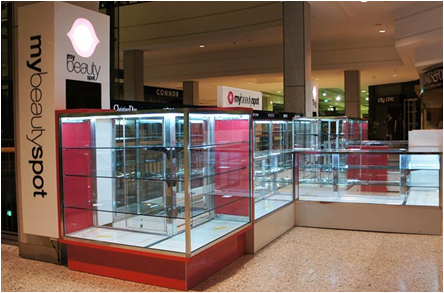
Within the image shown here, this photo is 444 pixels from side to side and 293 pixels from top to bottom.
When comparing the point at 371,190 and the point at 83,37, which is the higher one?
the point at 83,37

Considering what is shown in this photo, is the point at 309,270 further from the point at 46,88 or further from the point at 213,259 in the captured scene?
the point at 46,88

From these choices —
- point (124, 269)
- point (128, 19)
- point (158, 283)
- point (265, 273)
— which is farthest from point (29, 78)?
point (128, 19)

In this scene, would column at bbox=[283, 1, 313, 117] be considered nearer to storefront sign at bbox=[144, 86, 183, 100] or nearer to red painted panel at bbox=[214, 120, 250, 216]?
red painted panel at bbox=[214, 120, 250, 216]

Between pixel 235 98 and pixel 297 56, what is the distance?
479 centimetres

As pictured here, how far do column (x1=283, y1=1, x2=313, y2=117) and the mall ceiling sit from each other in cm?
67

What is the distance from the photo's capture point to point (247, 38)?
44.8 ft

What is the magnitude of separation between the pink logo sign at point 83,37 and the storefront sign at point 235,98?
A: 1708mm

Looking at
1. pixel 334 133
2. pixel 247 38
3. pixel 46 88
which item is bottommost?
pixel 334 133

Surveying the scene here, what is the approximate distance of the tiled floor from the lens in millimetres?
3711

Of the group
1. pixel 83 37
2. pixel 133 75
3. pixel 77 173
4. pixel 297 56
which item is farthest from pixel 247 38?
pixel 77 173

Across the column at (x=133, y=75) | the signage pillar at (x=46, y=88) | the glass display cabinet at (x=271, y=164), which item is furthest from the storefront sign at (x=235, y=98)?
the column at (x=133, y=75)

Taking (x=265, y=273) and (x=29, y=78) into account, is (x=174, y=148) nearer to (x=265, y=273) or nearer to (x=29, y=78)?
(x=265, y=273)

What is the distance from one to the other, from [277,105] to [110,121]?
30.7m

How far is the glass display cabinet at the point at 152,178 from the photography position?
3.79 metres
